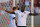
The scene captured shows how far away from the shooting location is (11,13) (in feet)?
19.4

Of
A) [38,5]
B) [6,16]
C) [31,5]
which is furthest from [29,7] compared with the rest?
[6,16]

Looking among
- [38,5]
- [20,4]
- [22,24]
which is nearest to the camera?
[22,24]

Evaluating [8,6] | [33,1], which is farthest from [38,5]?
[8,6]

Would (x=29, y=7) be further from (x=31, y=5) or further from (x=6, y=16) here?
(x=6, y=16)

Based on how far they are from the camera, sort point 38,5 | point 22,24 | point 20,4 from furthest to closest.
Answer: point 38,5, point 20,4, point 22,24

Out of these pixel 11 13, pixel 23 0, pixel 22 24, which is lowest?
pixel 22 24

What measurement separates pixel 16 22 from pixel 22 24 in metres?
0.31

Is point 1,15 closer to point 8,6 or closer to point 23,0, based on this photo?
point 8,6

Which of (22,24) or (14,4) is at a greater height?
(14,4)

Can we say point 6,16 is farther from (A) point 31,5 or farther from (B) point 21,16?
(B) point 21,16

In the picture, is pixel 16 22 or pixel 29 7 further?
pixel 29 7

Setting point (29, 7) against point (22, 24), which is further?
point (29, 7)

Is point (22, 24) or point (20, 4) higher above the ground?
point (20, 4)

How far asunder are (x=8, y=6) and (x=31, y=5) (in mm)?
1066
